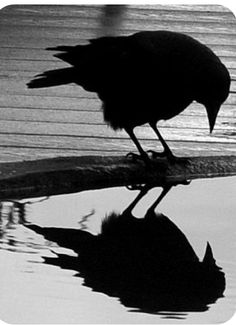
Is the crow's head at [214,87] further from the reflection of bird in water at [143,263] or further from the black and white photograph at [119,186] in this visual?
the reflection of bird in water at [143,263]

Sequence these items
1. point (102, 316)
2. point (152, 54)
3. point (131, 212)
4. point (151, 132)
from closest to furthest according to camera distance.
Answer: point (102, 316) → point (131, 212) → point (152, 54) → point (151, 132)

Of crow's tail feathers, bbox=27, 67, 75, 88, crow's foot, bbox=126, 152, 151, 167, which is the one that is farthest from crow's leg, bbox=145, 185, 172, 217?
crow's tail feathers, bbox=27, 67, 75, 88

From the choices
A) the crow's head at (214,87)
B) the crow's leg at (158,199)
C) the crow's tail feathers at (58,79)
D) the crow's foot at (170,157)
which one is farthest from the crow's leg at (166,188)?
the crow's tail feathers at (58,79)

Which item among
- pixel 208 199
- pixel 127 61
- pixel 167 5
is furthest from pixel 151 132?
pixel 167 5

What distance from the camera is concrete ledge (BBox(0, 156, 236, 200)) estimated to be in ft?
18.0

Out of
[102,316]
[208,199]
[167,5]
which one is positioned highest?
[102,316]

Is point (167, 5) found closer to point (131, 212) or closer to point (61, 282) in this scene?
point (131, 212)

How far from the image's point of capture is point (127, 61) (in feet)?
19.6

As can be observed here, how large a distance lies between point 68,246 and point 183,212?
72 centimetres

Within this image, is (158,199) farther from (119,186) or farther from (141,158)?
(141,158)

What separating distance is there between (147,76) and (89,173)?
1.85 ft

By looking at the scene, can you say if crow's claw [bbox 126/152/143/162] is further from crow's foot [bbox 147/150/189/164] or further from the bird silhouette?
crow's foot [bbox 147/150/189/164]

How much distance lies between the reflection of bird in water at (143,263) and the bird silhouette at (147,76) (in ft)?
2.70

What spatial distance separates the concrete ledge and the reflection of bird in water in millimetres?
445
